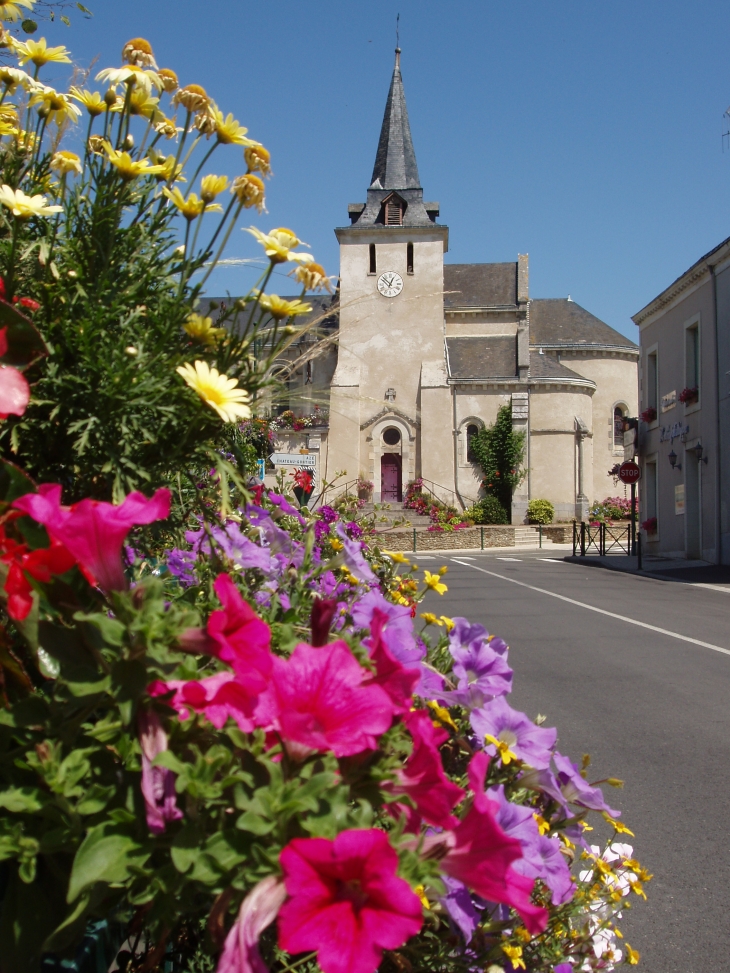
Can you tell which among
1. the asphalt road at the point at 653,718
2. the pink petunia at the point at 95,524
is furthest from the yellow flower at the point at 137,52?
the asphalt road at the point at 653,718

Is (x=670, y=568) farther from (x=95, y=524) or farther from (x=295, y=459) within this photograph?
(x=95, y=524)

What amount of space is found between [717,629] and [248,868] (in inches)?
426

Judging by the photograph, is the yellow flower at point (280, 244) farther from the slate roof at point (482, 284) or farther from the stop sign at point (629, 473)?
the slate roof at point (482, 284)

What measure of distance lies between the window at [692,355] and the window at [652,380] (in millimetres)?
2819

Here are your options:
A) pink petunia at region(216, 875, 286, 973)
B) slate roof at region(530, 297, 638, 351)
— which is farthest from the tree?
pink petunia at region(216, 875, 286, 973)

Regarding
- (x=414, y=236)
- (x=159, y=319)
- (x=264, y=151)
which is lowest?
(x=159, y=319)

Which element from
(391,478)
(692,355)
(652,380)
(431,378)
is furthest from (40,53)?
(431,378)

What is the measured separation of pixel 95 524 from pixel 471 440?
1594 inches

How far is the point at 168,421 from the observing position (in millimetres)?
1264

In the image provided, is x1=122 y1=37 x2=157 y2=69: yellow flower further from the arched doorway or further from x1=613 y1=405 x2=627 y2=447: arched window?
x1=613 y1=405 x2=627 y2=447: arched window

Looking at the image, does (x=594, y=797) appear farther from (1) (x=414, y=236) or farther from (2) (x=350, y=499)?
(1) (x=414, y=236)

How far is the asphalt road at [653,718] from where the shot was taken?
325 cm

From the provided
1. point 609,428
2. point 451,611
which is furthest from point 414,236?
point 451,611

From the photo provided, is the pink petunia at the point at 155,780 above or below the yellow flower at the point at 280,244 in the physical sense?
below
